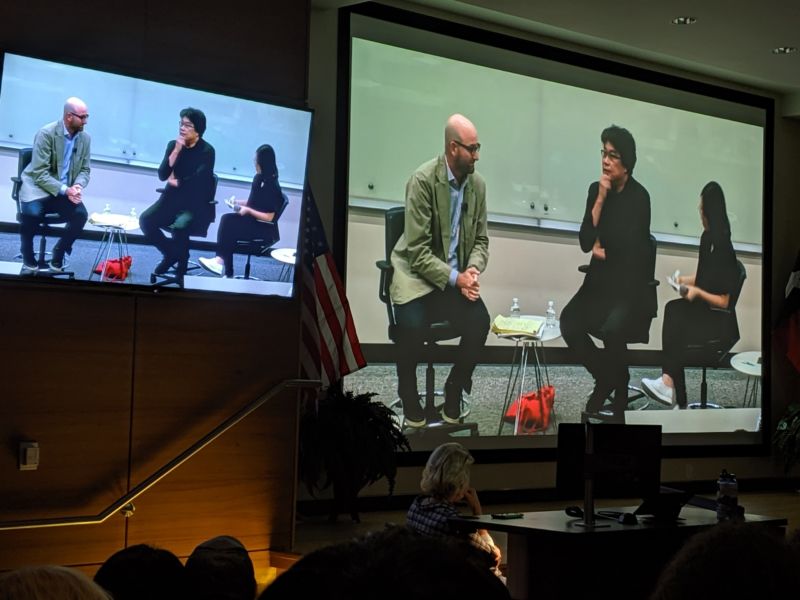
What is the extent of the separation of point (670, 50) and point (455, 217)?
2245 mm

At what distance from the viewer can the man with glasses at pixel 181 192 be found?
5.11m

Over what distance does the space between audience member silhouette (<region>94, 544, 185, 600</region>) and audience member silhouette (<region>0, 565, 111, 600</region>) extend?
1.90 ft

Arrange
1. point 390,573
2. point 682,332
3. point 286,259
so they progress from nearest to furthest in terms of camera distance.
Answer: point 390,573, point 286,259, point 682,332

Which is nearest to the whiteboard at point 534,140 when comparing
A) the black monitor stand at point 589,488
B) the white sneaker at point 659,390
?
the white sneaker at point 659,390

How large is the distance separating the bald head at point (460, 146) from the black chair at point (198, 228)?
2.98m

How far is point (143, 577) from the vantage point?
1874 millimetres

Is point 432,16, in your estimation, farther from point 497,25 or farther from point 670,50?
point 670,50

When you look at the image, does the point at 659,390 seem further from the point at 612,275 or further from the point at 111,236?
the point at 111,236

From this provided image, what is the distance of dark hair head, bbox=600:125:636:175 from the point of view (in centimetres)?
895

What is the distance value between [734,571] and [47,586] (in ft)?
2.73

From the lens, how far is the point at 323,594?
0.71m

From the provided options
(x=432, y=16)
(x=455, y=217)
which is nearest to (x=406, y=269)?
(x=455, y=217)

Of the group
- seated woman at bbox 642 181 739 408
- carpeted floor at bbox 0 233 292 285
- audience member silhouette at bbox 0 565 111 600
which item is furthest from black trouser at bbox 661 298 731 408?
audience member silhouette at bbox 0 565 111 600

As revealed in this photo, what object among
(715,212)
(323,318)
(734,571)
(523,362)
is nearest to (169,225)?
(323,318)
